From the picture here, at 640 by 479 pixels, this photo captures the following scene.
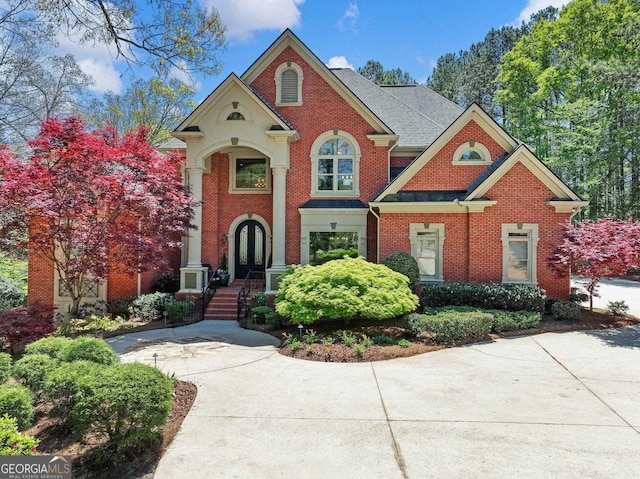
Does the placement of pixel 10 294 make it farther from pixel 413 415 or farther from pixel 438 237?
pixel 413 415

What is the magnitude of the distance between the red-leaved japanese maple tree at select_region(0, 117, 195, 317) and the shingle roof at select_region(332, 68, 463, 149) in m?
9.79

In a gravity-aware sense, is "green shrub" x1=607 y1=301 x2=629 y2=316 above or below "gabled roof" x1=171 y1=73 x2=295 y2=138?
below

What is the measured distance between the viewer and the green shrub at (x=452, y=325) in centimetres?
934

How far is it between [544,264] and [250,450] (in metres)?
11.6

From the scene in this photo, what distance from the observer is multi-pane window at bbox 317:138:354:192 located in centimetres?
1507

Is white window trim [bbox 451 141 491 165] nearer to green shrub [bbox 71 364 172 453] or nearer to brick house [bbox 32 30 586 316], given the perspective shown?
brick house [bbox 32 30 586 316]

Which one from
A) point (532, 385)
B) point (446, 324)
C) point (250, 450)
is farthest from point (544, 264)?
point (250, 450)

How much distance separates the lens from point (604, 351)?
8.81 m

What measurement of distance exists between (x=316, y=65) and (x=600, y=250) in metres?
11.7

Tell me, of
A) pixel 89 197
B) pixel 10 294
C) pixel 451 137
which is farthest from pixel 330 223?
pixel 10 294

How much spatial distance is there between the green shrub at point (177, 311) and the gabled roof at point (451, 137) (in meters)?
7.50

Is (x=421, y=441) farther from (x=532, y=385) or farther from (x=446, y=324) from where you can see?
(x=446, y=324)

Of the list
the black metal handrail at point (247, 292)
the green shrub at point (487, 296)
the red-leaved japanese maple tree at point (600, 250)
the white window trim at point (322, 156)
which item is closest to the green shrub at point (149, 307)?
the black metal handrail at point (247, 292)

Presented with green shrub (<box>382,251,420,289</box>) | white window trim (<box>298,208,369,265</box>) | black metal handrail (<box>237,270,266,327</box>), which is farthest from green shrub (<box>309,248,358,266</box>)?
black metal handrail (<box>237,270,266,327</box>)
